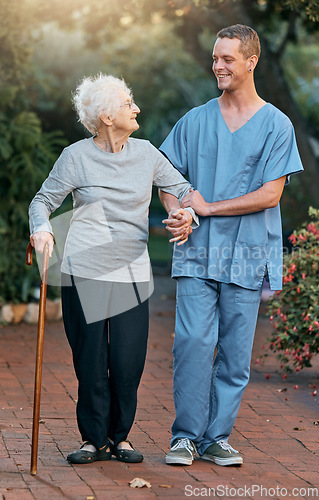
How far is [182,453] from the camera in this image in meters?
4.10

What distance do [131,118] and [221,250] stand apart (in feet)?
2.60

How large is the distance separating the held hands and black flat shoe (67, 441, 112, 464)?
1118 millimetres

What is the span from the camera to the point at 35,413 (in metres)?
3.80

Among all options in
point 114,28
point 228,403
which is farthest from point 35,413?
point 114,28

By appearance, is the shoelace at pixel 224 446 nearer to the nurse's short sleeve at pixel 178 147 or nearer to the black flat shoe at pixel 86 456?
the black flat shoe at pixel 86 456

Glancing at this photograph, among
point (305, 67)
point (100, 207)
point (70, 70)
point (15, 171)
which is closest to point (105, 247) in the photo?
point (100, 207)

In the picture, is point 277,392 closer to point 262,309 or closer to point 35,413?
point 35,413

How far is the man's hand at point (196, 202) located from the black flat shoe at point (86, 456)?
1259 millimetres

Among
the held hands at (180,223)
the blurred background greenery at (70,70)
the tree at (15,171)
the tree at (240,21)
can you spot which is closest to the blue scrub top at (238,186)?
the held hands at (180,223)

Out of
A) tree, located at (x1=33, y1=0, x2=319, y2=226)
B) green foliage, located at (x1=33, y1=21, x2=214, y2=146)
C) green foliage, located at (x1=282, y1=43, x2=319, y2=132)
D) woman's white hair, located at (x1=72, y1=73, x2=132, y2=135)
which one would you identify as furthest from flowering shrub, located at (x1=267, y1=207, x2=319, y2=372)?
green foliage, located at (x1=282, y1=43, x2=319, y2=132)

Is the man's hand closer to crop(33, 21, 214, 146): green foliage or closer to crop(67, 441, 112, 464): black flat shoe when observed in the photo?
crop(67, 441, 112, 464): black flat shoe

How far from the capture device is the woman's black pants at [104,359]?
13.1ft

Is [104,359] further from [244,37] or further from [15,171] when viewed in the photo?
[15,171]

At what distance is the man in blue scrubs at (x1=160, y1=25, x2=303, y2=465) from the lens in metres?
4.10
